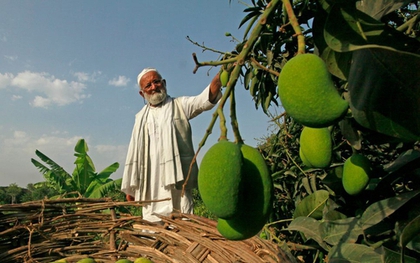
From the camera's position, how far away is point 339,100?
0.41 m

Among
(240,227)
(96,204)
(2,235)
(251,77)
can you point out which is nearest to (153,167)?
(96,204)

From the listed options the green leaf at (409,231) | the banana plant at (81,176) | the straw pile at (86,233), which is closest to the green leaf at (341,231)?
the green leaf at (409,231)

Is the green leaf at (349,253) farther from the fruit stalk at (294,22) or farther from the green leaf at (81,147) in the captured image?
the green leaf at (81,147)

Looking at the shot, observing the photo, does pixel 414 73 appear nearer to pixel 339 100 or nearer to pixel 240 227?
pixel 339 100

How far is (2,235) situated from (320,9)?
5.70ft

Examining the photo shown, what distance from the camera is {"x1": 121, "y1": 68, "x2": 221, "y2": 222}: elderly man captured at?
3.13 m

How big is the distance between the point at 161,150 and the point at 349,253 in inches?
103

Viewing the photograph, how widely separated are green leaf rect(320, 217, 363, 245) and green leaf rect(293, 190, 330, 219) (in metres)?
0.16

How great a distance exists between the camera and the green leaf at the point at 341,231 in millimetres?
760

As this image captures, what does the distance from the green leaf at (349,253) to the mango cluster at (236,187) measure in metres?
0.28

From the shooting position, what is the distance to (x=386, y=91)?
434 mm

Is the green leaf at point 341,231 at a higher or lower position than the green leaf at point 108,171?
lower

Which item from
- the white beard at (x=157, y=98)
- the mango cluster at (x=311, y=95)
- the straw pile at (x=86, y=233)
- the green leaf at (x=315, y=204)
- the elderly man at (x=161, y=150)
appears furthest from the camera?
the white beard at (x=157, y=98)

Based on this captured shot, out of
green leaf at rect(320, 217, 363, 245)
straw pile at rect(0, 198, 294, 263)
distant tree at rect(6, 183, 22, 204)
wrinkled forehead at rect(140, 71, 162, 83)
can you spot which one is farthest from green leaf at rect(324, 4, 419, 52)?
distant tree at rect(6, 183, 22, 204)
